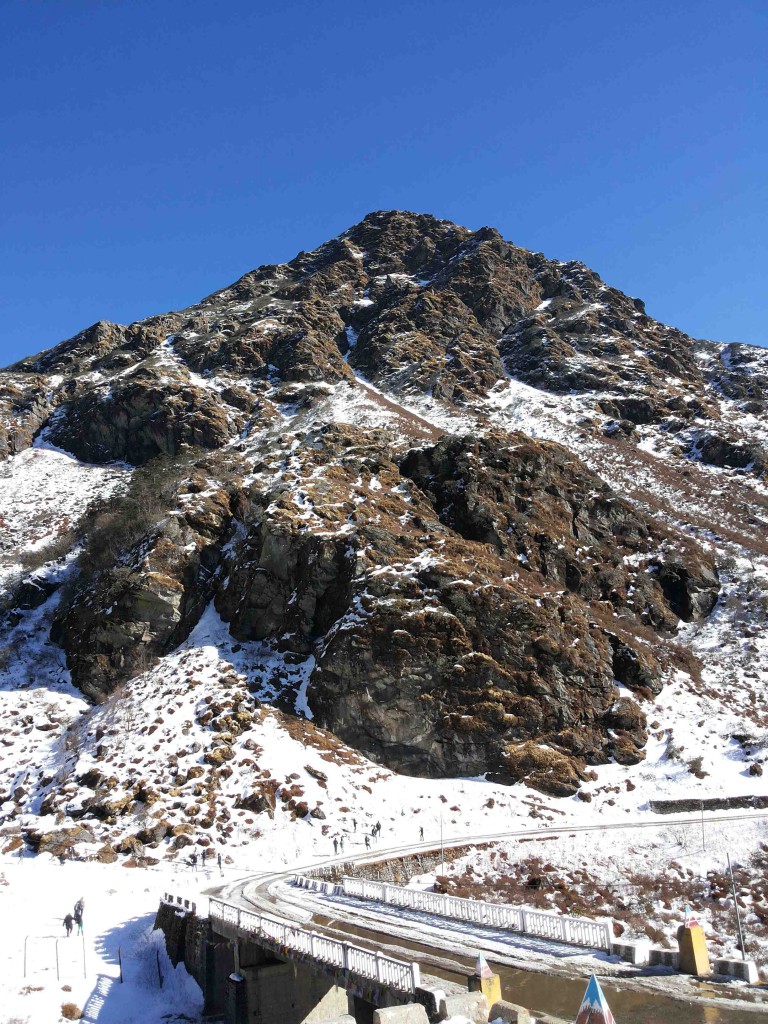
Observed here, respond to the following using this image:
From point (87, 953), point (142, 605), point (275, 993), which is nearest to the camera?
point (275, 993)

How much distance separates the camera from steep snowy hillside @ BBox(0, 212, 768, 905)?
109 ft

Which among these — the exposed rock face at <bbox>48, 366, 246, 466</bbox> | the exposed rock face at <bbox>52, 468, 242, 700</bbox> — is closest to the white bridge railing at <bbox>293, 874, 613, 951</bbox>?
the exposed rock face at <bbox>52, 468, 242, 700</bbox>

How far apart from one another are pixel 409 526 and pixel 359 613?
9845 mm

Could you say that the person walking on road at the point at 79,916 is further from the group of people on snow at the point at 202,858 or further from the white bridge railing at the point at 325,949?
the group of people on snow at the point at 202,858

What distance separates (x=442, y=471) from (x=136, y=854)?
1398 inches

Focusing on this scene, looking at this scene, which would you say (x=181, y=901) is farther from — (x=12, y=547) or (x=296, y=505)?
(x=12, y=547)

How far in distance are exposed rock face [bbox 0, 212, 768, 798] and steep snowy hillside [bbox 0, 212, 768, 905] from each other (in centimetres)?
23

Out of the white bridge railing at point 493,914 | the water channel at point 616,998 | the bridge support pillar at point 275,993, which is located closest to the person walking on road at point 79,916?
the bridge support pillar at point 275,993

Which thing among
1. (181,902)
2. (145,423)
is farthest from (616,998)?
(145,423)

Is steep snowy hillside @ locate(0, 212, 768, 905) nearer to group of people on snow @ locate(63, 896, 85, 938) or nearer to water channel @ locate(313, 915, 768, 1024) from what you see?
group of people on snow @ locate(63, 896, 85, 938)

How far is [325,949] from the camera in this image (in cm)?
1350

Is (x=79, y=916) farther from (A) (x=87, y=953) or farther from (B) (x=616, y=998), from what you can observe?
(B) (x=616, y=998)

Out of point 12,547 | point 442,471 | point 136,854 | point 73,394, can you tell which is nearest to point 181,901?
point 136,854

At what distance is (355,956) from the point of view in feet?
41.1
